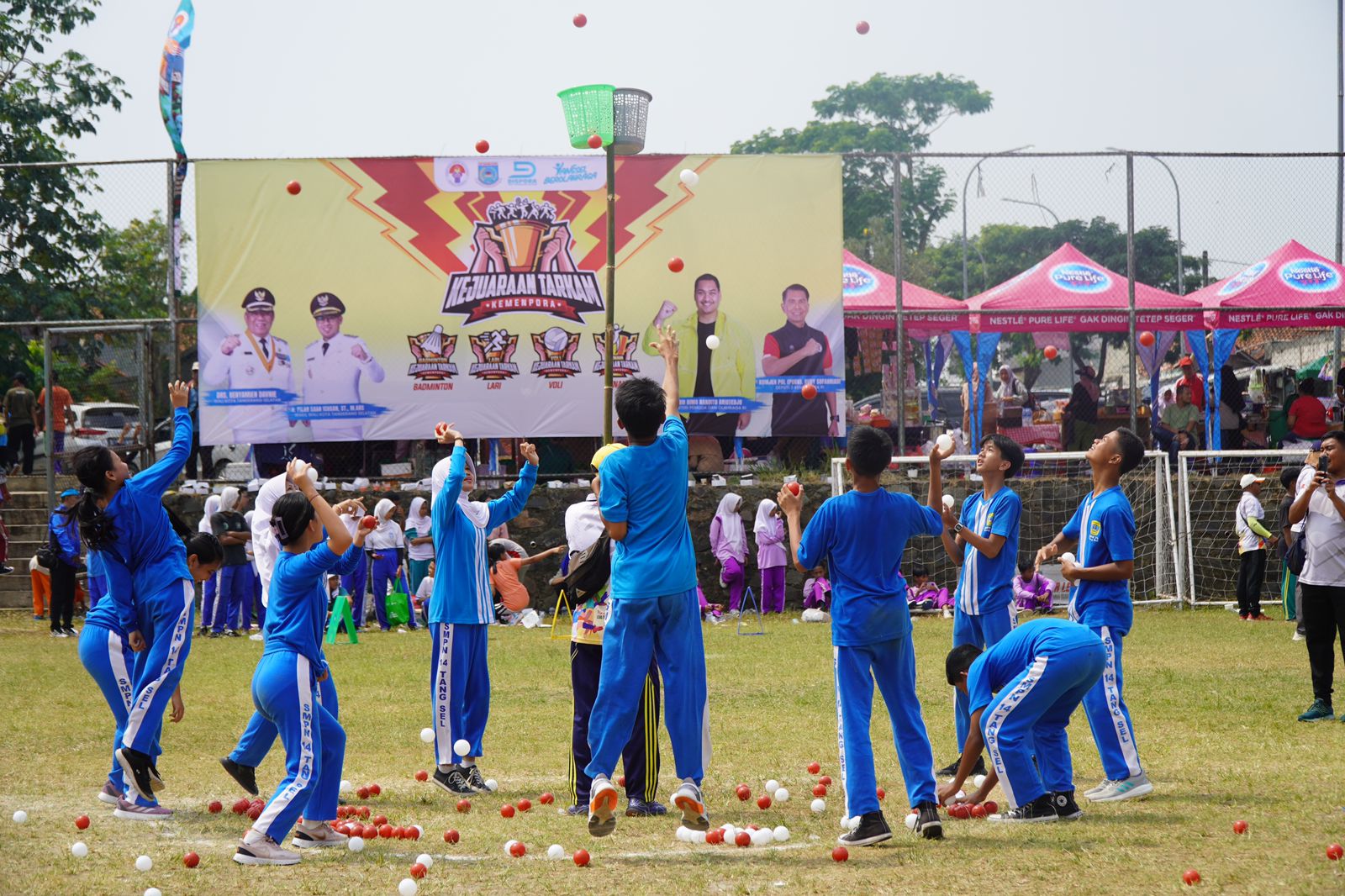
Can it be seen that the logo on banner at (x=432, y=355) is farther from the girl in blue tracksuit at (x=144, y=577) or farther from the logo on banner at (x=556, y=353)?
the girl in blue tracksuit at (x=144, y=577)

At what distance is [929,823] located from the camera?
5953mm

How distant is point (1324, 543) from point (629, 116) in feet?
17.9

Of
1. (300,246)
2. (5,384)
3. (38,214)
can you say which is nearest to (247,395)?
(300,246)

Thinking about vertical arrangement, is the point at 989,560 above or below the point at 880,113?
below

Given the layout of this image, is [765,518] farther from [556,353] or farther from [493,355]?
[493,355]

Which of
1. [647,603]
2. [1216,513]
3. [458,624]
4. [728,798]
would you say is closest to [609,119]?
[458,624]

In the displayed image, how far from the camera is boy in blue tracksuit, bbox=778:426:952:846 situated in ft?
19.7

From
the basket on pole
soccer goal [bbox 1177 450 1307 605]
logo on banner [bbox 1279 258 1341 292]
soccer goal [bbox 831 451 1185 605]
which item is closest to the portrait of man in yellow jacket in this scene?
soccer goal [bbox 831 451 1185 605]

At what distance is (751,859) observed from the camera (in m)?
5.75

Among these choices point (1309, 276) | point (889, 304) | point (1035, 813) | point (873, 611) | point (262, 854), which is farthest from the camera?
point (889, 304)

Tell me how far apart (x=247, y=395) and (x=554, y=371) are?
13.2 feet

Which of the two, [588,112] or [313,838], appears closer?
[313,838]

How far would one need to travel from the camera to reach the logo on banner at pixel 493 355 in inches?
717

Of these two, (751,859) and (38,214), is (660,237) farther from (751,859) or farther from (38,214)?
(751,859)
